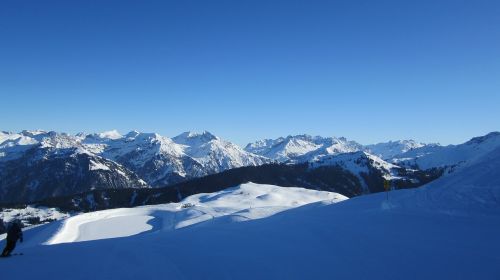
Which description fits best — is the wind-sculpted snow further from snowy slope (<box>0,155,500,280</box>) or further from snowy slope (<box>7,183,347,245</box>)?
snowy slope (<box>0,155,500,280</box>)

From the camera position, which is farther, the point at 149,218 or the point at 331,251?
the point at 149,218

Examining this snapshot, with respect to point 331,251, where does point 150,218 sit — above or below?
above

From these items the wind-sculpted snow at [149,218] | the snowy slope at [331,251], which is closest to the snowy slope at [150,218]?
the wind-sculpted snow at [149,218]

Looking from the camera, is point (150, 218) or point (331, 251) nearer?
point (331, 251)

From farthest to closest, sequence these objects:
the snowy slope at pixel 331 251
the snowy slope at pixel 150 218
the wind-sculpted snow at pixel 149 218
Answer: the wind-sculpted snow at pixel 149 218 < the snowy slope at pixel 150 218 < the snowy slope at pixel 331 251

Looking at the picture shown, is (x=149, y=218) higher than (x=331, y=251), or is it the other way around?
(x=149, y=218)

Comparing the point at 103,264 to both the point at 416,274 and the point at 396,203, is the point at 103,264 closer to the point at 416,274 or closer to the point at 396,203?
the point at 416,274

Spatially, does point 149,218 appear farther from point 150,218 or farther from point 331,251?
point 331,251

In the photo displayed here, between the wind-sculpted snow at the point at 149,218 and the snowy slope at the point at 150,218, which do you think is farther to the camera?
the wind-sculpted snow at the point at 149,218

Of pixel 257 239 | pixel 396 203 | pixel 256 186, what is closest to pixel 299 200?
pixel 256 186

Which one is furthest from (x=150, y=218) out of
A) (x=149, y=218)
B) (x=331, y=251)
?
(x=331, y=251)

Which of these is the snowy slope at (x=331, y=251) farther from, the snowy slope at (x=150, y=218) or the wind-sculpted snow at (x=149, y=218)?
the wind-sculpted snow at (x=149, y=218)

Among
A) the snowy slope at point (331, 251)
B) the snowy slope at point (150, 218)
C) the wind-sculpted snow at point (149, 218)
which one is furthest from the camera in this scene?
the wind-sculpted snow at point (149, 218)
